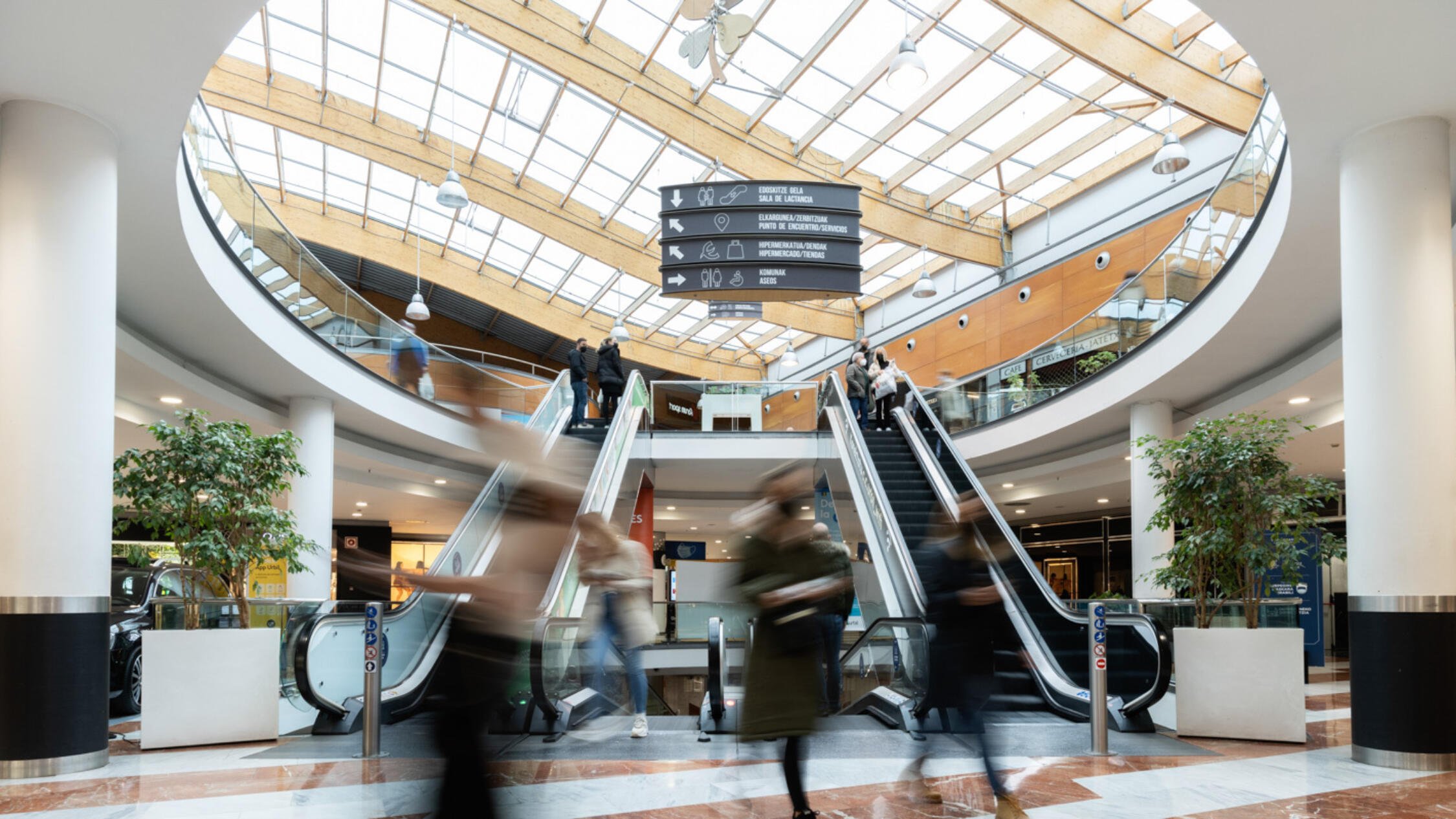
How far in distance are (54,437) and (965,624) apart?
5503mm

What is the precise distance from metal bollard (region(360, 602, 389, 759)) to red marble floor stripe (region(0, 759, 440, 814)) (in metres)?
0.18

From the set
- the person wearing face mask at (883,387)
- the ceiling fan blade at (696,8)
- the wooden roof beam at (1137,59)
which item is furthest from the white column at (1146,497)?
the ceiling fan blade at (696,8)

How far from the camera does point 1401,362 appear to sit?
6289 millimetres

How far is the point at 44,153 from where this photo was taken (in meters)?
6.36

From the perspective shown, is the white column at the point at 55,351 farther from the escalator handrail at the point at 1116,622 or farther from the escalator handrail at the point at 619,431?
the escalator handrail at the point at 1116,622

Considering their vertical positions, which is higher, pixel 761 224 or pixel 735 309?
pixel 761 224

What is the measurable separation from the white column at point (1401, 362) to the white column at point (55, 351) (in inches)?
305

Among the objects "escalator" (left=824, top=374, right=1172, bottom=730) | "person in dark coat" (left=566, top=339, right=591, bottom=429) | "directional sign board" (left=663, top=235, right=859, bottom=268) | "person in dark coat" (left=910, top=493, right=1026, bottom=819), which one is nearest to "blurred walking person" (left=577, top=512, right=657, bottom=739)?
"person in dark coat" (left=910, top=493, right=1026, bottom=819)

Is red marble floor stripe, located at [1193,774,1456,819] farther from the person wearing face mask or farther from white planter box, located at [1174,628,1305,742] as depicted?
the person wearing face mask

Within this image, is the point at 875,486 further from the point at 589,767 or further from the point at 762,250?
the point at 589,767

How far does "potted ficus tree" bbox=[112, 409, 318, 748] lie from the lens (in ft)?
23.4

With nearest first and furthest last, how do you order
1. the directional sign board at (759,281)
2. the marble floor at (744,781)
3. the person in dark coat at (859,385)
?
the marble floor at (744,781)
the directional sign board at (759,281)
the person in dark coat at (859,385)

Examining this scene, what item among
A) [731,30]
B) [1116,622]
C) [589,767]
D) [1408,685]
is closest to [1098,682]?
[1116,622]

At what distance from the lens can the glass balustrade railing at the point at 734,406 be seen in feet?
63.9
